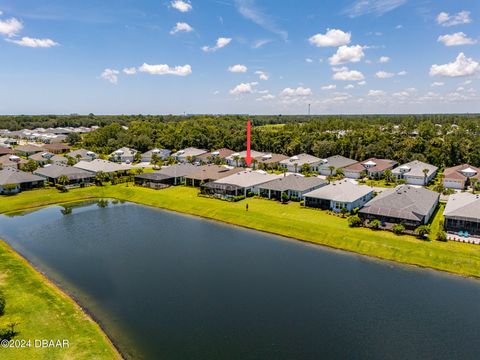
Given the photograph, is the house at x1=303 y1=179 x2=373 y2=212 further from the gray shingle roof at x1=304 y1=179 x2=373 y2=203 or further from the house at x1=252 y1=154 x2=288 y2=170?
the house at x1=252 y1=154 x2=288 y2=170

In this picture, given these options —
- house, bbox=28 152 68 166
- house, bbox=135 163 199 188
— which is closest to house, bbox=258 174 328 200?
house, bbox=135 163 199 188

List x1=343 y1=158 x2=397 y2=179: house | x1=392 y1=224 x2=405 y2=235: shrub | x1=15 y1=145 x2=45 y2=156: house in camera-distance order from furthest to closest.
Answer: x1=15 y1=145 x2=45 y2=156: house → x1=343 y1=158 x2=397 y2=179: house → x1=392 y1=224 x2=405 y2=235: shrub

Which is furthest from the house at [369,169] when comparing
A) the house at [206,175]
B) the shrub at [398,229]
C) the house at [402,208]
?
the shrub at [398,229]

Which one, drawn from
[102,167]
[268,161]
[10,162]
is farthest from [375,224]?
[10,162]

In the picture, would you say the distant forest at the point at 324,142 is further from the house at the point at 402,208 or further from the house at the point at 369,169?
the house at the point at 402,208

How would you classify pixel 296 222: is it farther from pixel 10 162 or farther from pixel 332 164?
pixel 10 162

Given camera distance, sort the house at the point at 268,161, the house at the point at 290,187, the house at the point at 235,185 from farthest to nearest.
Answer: the house at the point at 268,161 → the house at the point at 235,185 → the house at the point at 290,187
